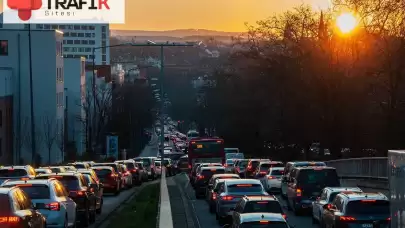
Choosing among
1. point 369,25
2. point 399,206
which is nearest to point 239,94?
point 369,25

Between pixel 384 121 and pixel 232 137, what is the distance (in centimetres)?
4486

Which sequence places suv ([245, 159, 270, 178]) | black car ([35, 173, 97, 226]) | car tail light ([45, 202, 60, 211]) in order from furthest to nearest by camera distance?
1. suv ([245, 159, 270, 178])
2. black car ([35, 173, 97, 226])
3. car tail light ([45, 202, 60, 211])

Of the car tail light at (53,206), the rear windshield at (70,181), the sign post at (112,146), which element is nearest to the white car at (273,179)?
the rear windshield at (70,181)

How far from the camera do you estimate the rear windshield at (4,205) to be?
17.9 metres

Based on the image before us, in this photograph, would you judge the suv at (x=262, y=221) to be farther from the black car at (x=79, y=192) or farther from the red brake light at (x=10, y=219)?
the black car at (x=79, y=192)

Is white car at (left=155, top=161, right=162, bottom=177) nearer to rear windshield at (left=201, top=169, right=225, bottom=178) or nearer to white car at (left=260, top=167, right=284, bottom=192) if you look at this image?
rear windshield at (left=201, top=169, right=225, bottom=178)

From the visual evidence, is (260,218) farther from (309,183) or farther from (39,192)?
(309,183)

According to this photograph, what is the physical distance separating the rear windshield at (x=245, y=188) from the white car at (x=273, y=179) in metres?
13.8

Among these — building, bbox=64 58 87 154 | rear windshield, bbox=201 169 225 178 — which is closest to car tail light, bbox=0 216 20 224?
rear windshield, bbox=201 169 225 178

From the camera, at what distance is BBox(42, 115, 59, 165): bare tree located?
265 feet

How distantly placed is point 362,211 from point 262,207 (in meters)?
2.58

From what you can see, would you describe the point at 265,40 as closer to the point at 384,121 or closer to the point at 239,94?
the point at 239,94

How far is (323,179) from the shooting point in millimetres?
34406

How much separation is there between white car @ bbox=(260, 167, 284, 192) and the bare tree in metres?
36.3
